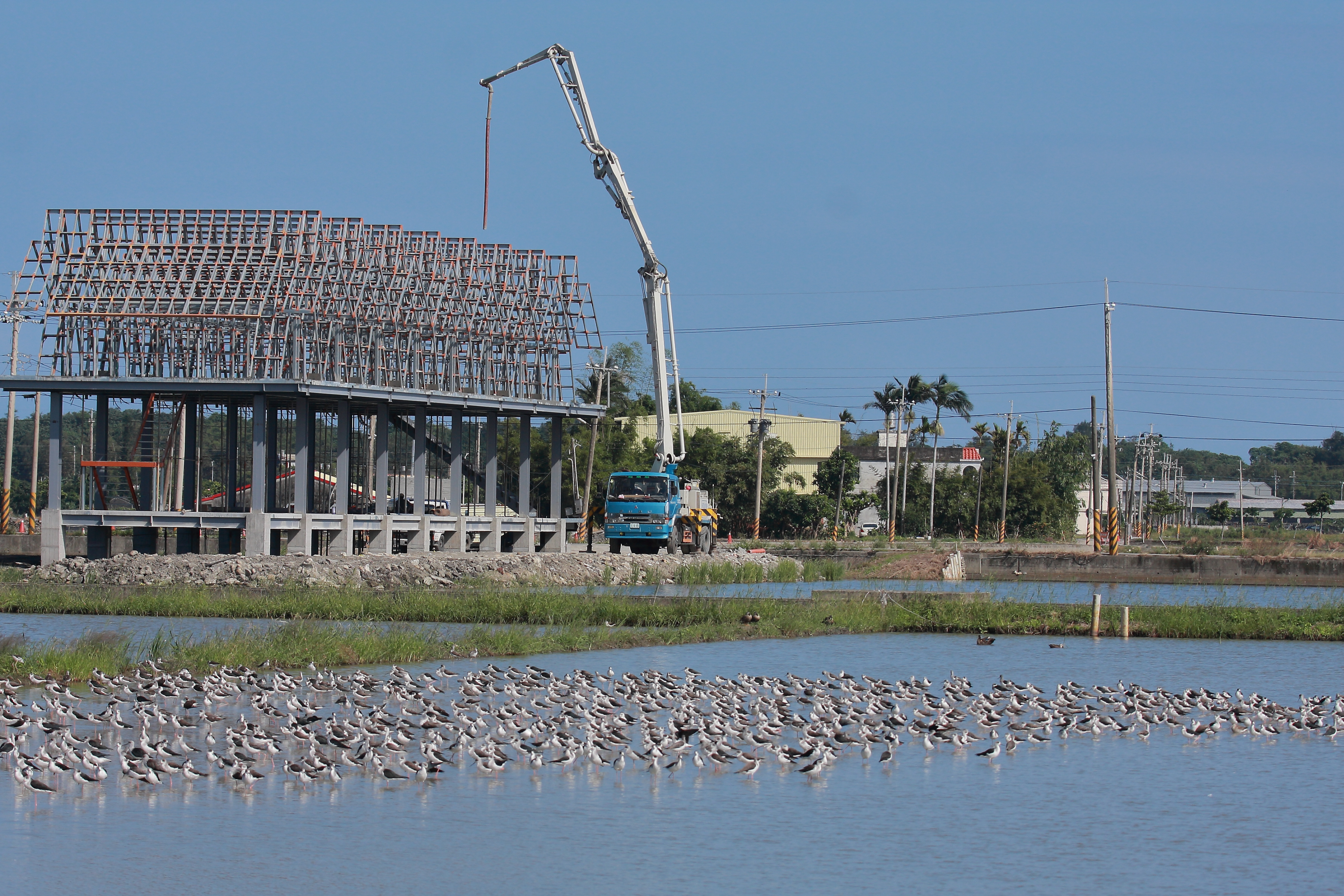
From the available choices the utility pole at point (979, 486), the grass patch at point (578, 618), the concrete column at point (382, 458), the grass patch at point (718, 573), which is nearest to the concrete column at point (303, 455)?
the concrete column at point (382, 458)

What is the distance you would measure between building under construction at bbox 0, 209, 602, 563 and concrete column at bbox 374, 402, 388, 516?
93mm

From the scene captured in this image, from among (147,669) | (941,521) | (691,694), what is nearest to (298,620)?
(147,669)

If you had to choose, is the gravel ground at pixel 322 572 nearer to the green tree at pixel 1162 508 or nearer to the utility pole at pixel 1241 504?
the utility pole at pixel 1241 504

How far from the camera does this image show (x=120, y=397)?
49688 mm

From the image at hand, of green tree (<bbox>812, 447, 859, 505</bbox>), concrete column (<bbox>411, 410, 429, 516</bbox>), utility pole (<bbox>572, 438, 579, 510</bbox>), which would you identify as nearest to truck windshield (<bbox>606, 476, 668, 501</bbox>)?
concrete column (<bbox>411, 410, 429, 516</bbox>)

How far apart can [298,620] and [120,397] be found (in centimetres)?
2429

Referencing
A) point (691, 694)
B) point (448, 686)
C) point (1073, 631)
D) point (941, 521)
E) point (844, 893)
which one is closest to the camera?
point (844, 893)

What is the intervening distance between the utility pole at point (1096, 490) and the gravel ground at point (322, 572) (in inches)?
862

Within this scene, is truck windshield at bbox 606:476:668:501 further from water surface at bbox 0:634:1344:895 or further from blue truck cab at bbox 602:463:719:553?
water surface at bbox 0:634:1344:895

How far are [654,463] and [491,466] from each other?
6552 millimetres

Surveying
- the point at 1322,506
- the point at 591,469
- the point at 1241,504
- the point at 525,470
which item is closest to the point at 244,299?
the point at 525,470

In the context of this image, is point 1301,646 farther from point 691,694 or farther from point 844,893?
point 844,893

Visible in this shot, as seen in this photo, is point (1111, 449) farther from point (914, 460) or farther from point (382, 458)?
point (914, 460)

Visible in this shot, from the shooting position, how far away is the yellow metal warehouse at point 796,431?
112312 mm
